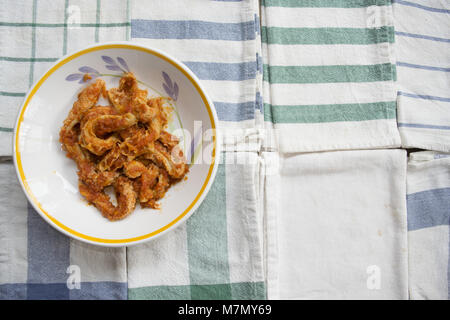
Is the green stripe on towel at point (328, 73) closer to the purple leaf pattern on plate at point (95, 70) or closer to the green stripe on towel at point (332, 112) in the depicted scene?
the green stripe on towel at point (332, 112)

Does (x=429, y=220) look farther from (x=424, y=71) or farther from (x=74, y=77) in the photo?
(x=74, y=77)

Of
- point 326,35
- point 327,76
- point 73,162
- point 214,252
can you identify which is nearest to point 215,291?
point 214,252

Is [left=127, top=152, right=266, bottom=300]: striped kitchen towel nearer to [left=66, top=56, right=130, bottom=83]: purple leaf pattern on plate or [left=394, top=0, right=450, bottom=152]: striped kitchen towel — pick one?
[left=66, top=56, right=130, bottom=83]: purple leaf pattern on plate

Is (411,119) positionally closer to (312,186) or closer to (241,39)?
(312,186)

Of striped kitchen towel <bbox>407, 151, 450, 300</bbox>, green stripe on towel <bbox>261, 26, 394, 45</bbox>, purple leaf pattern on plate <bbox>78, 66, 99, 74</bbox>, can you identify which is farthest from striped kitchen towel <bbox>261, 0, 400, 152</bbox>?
purple leaf pattern on plate <bbox>78, 66, 99, 74</bbox>

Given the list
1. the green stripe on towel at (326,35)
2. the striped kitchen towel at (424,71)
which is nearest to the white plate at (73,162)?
the green stripe on towel at (326,35)
